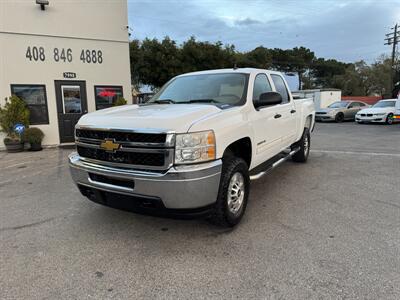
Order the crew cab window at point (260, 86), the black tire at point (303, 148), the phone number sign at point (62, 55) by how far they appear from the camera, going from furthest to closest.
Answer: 1. the phone number sign at point (62, 55)
2. the black tire at point (303, 148)
3. the crew cab window at point (260, 86)

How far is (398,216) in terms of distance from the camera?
3916mm

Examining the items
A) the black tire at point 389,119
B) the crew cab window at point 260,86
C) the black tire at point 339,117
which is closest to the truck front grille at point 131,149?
the crew cab window at point 260,86

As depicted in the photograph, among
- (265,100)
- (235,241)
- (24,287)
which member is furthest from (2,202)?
(265,100)

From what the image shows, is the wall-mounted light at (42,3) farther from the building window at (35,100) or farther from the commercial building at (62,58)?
the building window at (35,100)

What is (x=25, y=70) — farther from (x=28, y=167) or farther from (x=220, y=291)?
(x=220, y=291)

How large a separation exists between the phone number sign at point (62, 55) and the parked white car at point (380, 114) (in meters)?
15.0

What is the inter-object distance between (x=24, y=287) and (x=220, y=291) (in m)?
1.68

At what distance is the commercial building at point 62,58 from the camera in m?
9.90

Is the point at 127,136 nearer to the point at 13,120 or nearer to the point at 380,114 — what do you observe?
the point at 13,120

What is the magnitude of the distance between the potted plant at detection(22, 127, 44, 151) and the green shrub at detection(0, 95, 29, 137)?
302mm

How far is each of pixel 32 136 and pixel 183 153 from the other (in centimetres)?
874

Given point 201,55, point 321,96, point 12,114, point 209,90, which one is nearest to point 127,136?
point 209,90

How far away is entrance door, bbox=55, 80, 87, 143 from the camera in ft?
35.6

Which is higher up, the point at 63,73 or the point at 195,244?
the point at 63,73
